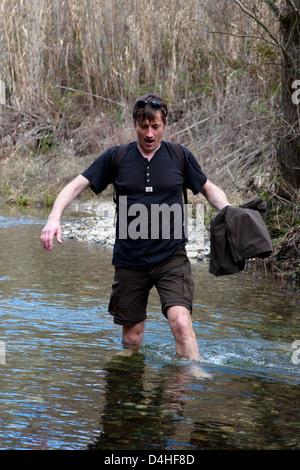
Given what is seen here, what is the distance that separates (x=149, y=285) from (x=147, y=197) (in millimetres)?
618

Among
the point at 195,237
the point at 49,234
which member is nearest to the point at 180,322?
the point at 49,234

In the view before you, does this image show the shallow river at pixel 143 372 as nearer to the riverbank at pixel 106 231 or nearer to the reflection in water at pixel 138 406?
the reflection in water at pixel 138 406

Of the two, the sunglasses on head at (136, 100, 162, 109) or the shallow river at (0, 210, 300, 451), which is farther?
the sunglasses on head at (136, 100, 162, 109)

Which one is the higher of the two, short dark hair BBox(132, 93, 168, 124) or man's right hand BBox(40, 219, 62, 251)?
short dark hair BBox(132, 93, 168, 124)

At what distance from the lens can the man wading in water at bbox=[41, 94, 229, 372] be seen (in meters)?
4.50

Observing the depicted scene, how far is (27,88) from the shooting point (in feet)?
51.9

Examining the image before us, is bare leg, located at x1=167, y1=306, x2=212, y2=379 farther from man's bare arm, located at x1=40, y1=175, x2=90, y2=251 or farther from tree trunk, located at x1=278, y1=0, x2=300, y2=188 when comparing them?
tree trunk, located at x1=278, y1=0, x2=300, y2=188

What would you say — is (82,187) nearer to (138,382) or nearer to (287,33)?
(138,382)

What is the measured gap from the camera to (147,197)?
4516 mm

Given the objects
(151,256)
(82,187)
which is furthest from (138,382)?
(82,187)

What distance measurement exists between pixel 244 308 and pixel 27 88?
34.5 feet

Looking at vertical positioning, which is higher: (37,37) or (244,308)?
(37,37)

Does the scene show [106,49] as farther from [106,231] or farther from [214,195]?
[214,195]

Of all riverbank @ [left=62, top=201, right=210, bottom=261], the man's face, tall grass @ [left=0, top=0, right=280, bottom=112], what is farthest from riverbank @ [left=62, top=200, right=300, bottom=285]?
tall grass @ [left=0, top=0, right=280, bottom=112]
